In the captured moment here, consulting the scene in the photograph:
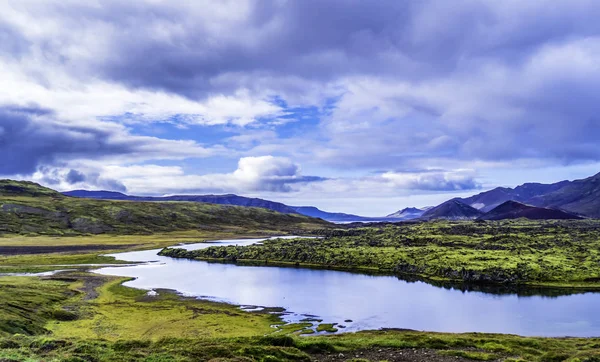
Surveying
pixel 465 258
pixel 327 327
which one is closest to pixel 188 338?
pixel 327 327

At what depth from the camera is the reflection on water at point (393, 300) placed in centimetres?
5991

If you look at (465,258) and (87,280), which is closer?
(87,280)

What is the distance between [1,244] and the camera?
190 metres

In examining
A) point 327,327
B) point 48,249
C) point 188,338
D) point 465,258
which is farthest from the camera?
point 48,249

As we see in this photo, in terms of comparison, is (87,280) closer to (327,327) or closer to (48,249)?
(327,327)

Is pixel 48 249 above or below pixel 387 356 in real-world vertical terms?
above

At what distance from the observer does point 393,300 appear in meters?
76.8

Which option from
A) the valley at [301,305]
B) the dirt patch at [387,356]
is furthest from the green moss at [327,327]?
the dirt patch at [387,356]

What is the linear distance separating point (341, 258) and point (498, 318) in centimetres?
7189

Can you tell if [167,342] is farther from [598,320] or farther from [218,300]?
[598,320]

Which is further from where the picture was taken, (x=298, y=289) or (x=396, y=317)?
(x=298, y=289)

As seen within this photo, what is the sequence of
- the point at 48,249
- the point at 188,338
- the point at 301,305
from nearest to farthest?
the point at 188,338 → the point at 301,305 → the point at 48,249

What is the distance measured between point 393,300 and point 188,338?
45.7 metres

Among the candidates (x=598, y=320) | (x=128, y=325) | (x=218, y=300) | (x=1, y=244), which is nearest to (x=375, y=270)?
(x=218, y=300)
